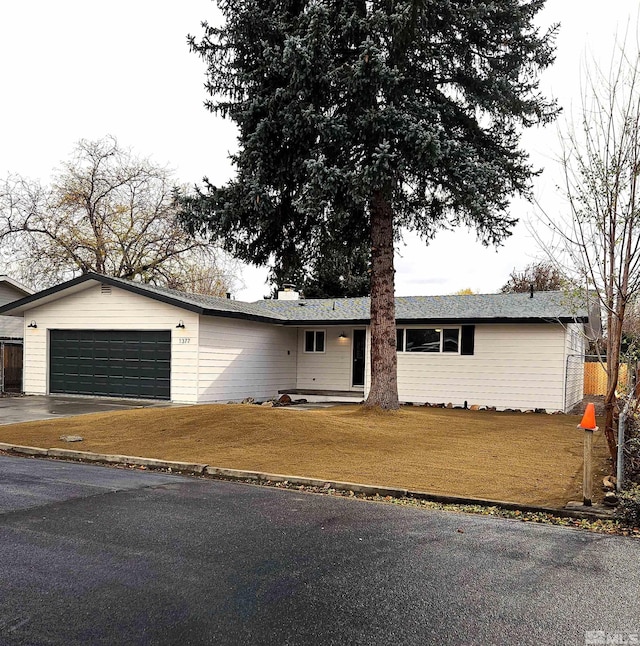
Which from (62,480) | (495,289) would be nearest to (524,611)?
(62,480)

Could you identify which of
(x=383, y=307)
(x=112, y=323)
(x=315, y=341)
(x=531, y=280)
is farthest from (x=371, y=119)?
(x=531, y=280)

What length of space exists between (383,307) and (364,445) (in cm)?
501

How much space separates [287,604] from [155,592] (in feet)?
2.91

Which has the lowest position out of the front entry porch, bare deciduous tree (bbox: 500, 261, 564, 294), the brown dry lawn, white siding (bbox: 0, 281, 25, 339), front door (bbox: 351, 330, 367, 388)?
the front entry porch

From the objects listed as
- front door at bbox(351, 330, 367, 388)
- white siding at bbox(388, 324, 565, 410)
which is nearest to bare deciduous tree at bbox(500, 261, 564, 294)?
front door at bbox(351, 330, 367, 388)

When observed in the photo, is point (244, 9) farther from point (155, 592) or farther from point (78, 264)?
point (78, 264)

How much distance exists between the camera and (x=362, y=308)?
21109mm

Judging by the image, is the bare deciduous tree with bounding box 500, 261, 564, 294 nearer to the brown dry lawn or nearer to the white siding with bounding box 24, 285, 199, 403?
the white siding with bounding box 24, 285, 199, 403

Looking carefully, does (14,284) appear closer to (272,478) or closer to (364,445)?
(364,445)

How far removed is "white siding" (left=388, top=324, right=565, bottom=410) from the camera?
55.4 ft

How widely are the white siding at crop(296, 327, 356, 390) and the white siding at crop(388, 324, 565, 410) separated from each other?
2.63 metres

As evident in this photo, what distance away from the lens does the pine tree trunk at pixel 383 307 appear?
1420 centimetres

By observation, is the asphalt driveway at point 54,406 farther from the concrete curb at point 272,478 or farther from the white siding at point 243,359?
the concrete curb at point 272,478

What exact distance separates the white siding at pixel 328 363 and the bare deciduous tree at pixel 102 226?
→ 11389 millimetres
